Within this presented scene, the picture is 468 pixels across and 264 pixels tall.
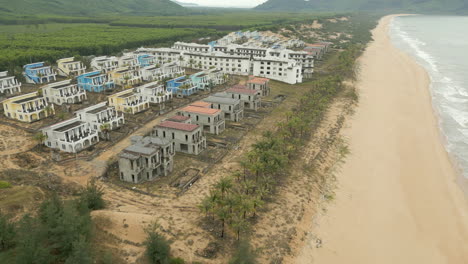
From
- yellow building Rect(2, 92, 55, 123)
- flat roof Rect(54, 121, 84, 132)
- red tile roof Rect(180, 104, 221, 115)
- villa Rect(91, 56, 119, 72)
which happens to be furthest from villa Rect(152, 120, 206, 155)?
villa Rect(91, 56, 119, 72)

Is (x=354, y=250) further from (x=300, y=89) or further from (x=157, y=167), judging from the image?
(x=300, y=89)

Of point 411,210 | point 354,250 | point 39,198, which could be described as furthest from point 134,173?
point 411,210

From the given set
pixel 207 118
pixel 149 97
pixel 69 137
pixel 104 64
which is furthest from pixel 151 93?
pixel 104 64

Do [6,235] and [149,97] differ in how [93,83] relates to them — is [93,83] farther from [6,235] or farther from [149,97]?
[6,235]

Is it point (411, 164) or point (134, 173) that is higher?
point (134, 173)

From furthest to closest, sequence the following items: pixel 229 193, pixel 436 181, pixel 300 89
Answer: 1. pixel 300 89
2. pixel 436 181
3. pixel 229 193

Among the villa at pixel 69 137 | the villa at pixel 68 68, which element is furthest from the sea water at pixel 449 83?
the villa at pixel 68 68

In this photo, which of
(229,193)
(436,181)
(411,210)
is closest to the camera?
(229,193)

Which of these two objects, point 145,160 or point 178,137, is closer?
point 145,160
